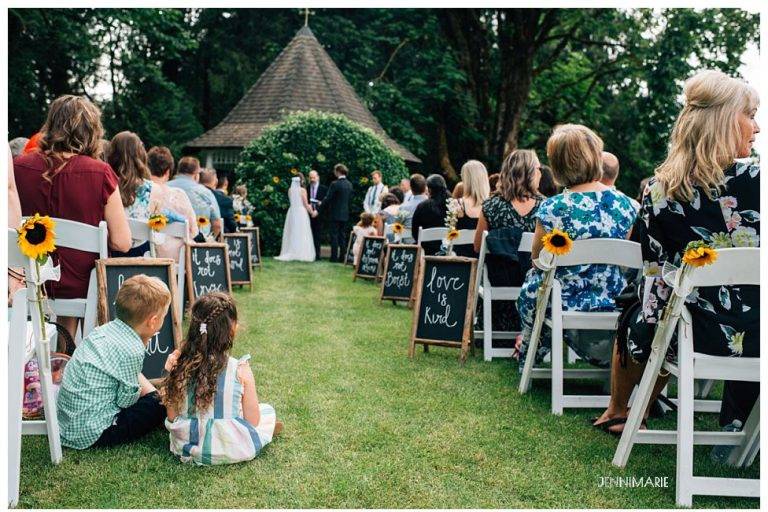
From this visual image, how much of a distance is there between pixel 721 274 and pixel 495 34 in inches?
1048

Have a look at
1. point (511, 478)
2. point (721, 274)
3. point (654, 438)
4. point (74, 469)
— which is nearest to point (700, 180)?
point (721, 274)

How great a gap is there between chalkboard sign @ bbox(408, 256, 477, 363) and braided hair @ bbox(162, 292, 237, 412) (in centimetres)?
304

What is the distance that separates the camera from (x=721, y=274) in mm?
3482

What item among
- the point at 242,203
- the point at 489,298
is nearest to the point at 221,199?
the point at 242,203

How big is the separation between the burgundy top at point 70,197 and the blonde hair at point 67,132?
0.06m

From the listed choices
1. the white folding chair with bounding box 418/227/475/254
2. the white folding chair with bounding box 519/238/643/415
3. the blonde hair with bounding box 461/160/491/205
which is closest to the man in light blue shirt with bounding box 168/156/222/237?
the white folding chair with bounding box 418/227/475/254

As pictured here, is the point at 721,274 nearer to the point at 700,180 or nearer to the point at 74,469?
the point at 700,180

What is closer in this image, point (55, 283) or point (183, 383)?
point (183, 383)

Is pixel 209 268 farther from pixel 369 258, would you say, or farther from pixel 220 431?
pixel 220 431

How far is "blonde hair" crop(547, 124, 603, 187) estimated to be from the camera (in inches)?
217

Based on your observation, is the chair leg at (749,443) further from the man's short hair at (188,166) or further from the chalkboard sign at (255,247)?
the chalkboard sign at (255,247)

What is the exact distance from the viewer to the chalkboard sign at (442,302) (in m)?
7.07

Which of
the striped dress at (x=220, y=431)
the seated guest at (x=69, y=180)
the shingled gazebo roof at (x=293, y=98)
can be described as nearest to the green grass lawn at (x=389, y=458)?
the striped dress at (x=220, y=431)

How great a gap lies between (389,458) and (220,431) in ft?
2.94
